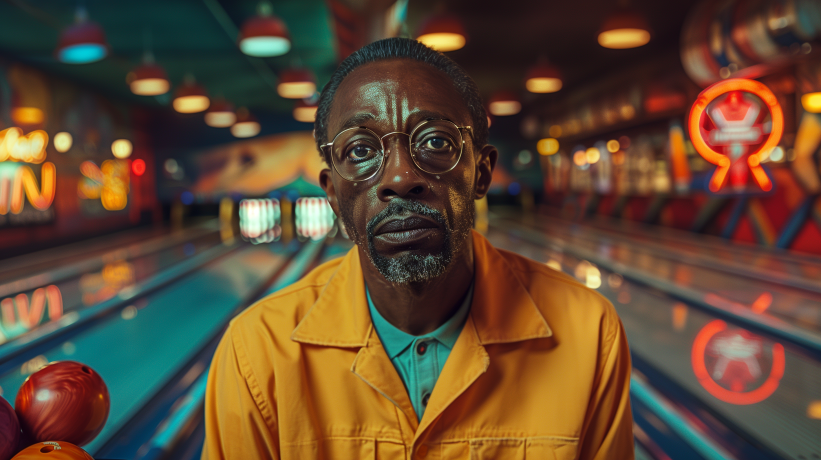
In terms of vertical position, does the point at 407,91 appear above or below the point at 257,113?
below

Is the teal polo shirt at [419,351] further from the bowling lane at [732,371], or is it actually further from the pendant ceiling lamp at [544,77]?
the pendant ceiling lamp at [544,77]

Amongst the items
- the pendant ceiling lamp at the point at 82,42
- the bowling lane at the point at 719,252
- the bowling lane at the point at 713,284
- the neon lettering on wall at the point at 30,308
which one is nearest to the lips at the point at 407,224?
the bowling lane at the point at 713,284

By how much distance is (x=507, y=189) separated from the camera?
49.5 ft

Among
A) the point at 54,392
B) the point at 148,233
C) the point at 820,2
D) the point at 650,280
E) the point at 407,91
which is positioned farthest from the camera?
the point at 148,233

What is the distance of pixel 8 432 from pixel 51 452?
A: 13 cm

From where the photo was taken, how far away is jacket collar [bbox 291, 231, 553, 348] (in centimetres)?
110

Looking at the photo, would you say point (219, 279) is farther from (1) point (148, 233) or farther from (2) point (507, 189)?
(2) point (507, 189)

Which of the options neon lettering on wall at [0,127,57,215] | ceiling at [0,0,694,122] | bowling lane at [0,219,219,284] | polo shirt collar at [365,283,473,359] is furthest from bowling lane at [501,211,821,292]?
neon lettering on wall at [0,127,57,215]

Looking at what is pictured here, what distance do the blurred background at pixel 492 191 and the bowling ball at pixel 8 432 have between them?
1110 mm

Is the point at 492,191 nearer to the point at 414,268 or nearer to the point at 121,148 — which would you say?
the point at 121,148

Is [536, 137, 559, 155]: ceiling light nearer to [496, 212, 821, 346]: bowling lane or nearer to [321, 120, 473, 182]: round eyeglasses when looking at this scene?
[496, 212, 821, 346]: bowling lane

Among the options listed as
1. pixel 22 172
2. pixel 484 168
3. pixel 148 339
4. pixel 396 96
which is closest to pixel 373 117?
pixel 396 96

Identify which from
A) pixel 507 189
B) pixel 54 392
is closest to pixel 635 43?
pixel 54 392

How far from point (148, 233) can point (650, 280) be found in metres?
9.81
